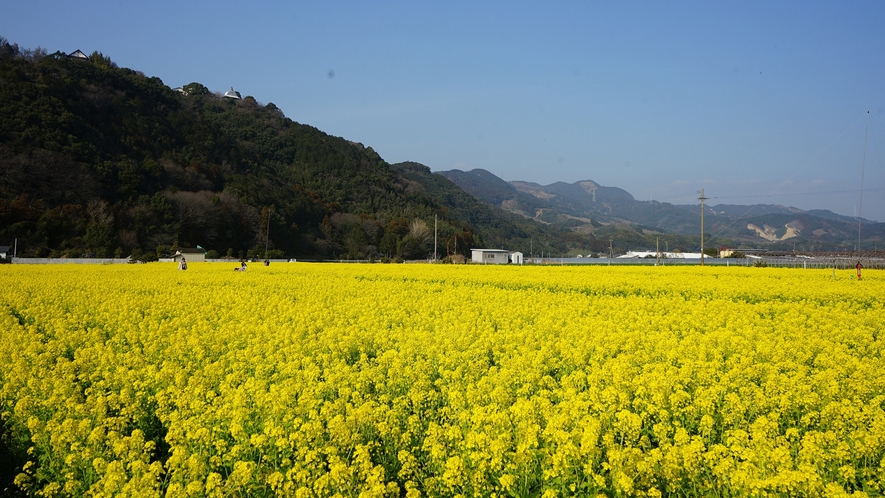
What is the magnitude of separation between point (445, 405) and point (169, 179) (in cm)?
7079

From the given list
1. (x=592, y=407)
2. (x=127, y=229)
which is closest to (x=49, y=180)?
(x=127, y=229)

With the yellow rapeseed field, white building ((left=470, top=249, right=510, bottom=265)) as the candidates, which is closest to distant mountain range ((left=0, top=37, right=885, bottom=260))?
white building ((left=470, top=249, right=510, bottom=265))

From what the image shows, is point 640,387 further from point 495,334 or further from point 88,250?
point 88,250

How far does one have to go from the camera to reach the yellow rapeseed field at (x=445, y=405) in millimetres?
3908

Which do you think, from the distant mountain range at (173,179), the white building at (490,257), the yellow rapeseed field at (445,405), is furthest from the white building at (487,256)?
the yellow rapeseed field at (445,405)

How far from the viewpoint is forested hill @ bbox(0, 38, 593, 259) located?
51812 millimetres

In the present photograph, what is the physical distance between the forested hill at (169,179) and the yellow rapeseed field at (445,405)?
47088 mm

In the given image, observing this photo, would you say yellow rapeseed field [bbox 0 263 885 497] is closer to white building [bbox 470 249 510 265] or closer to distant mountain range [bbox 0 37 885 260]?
distant mountain range [bbox 0 37 885 260]

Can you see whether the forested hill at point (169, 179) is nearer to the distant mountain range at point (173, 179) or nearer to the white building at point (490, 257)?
the distant mountain range at point (173, 179)

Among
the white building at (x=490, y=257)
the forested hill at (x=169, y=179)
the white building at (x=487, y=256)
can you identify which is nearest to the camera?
the forested hill at (x=169, y=179)

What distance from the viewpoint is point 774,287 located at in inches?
682

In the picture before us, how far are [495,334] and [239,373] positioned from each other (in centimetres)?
414

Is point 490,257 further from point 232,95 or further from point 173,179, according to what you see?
point 232,95

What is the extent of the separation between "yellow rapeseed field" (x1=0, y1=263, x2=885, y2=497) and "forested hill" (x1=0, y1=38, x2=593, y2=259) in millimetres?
47088
